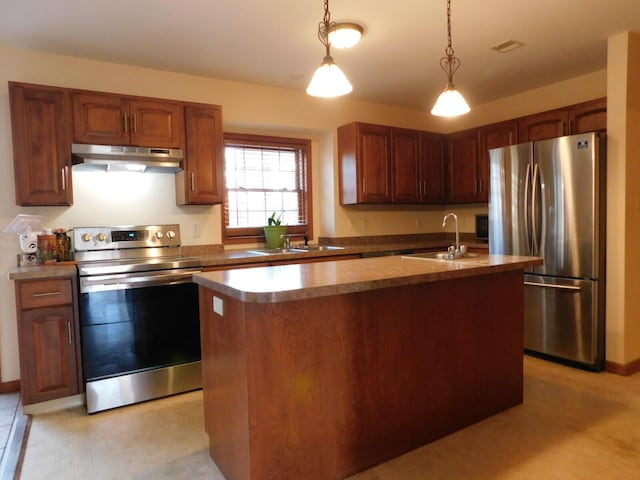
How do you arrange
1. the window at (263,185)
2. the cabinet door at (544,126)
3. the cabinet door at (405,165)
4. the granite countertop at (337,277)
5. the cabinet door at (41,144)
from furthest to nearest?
1. the cabinet door at (405,165)
2. the window at (263,185)
3. the cabinet door at (544,126)
4. the cabinet door at (41,144)
5. the granite countertop at (337,277)

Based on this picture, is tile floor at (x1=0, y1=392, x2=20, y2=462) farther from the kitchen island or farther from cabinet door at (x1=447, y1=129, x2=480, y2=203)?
cabinet door at (x1=447, y1=129, x2=480, y2=203)

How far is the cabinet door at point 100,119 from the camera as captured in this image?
3057mm

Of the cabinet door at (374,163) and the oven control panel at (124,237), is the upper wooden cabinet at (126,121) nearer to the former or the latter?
the oven control panel at (124,237)

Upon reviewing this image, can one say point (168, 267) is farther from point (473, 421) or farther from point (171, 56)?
point (473, 421)

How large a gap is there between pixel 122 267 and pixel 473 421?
2.41 m

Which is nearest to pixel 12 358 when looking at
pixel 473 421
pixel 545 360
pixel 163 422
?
pixel 163 422

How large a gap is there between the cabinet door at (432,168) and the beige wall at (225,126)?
405 mm

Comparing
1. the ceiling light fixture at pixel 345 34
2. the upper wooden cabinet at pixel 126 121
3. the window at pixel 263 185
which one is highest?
the ceiling light fixture at pixel 345 34

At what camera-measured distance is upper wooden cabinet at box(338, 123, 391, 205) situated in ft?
14.4

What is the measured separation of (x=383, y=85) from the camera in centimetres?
420

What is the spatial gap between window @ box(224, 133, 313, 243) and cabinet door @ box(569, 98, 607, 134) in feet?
8.27

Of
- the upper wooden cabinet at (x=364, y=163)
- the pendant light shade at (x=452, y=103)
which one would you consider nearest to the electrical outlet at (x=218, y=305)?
the pendant light shade at (x=452, y=103)

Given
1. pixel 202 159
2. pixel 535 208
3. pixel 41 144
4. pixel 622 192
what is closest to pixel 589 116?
pixel 622 192

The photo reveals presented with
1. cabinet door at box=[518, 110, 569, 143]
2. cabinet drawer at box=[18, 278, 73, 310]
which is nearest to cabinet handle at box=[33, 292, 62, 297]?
cabinet drawer at box=[18, 278, 73, 310]
